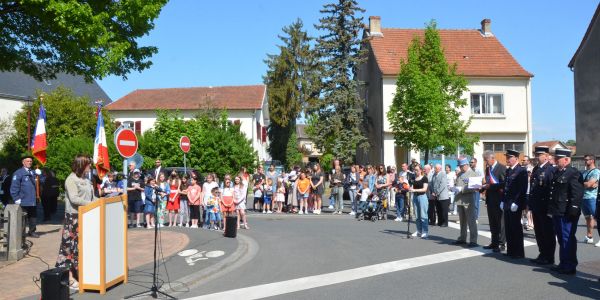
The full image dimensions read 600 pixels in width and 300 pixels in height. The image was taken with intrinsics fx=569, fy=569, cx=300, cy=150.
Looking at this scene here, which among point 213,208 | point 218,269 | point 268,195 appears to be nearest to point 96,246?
point 218,269

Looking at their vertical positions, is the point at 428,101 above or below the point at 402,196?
above

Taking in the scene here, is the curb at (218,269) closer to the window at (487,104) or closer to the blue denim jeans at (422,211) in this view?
the blue denim jeans at (422,211)

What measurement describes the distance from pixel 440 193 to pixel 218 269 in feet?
26.9

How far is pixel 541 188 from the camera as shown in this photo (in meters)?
9.99

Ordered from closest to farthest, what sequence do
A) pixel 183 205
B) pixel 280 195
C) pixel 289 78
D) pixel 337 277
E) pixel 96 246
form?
pixel 96 246, pixel 337 277, pixel 183 205, pixel 280 195, pixel 289 78

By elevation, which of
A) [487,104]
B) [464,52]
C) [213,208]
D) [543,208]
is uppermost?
[464,52]

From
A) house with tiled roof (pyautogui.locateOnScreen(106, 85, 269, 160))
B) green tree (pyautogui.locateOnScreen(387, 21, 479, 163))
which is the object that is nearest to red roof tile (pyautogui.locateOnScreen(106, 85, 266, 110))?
house with tiled roof (pyautogui.locateOnScreen(106, 85, 269, 160))

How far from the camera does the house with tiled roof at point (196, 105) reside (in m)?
54.6

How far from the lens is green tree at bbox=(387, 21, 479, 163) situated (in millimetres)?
29344

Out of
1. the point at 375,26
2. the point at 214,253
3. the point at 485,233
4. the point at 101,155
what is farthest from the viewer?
the point at 375,26

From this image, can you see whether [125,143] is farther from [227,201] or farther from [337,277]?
[227,201]

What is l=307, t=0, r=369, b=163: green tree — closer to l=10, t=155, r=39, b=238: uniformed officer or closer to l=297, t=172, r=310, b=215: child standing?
l=297, t=172, r=310, b=215: child standing

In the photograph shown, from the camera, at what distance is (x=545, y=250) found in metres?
10.0

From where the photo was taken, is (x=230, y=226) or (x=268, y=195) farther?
(x=268, y=195)
